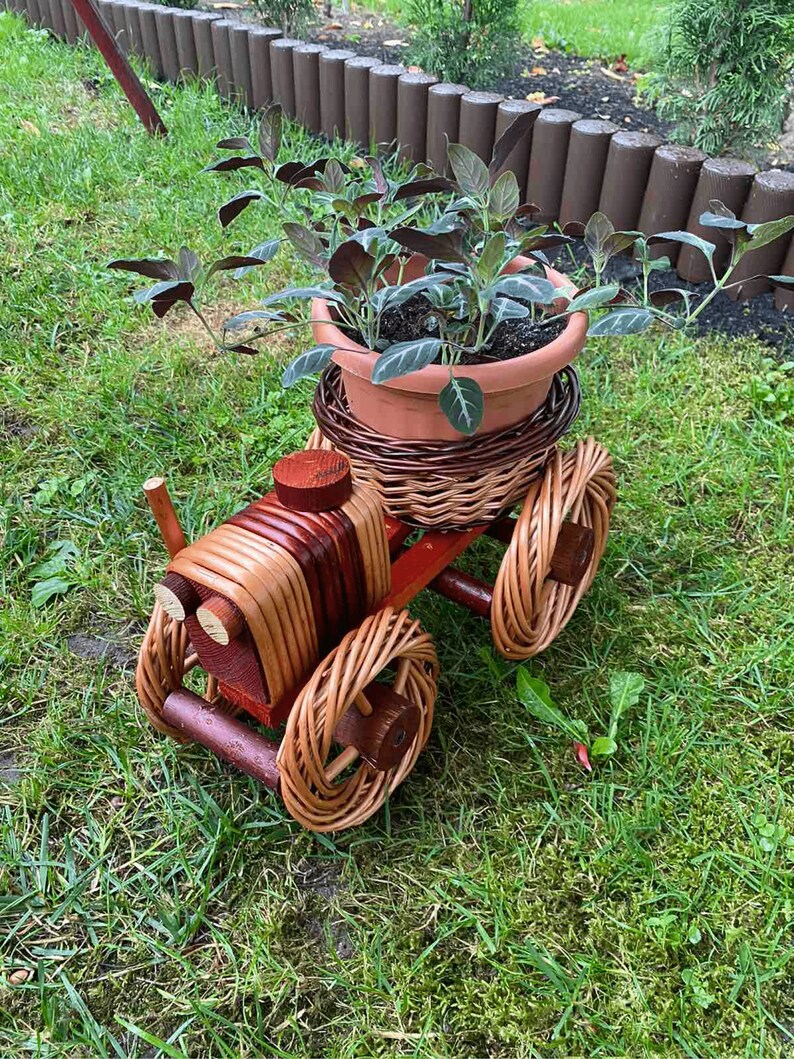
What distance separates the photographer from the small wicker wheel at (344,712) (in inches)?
42.6

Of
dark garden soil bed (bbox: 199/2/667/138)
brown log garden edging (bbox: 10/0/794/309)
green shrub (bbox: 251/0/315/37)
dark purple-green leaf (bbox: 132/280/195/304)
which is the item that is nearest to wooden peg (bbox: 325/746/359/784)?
dark purple-green leaf (bbox: 132/280/195/304)

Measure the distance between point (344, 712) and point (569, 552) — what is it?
0.52 m

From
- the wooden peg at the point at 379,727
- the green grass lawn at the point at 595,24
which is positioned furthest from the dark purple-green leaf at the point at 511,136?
the green grass lawn at the point at 595,24

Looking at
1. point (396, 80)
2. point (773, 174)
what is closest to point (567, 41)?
point (396, 80)

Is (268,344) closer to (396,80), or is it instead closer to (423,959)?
(396,80)

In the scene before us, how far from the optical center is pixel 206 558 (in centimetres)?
107

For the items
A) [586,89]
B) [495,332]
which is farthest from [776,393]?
[586,89]

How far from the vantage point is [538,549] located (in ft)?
4.30

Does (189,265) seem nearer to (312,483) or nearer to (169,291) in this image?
(169,291)

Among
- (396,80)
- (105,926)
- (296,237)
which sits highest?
(296,237)

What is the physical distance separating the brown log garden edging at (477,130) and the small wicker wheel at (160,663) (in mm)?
1900

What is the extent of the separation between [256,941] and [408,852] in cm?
28

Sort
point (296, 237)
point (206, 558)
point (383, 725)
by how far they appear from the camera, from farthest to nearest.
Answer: point (296, 237), point (383, 725), point (206, 558)

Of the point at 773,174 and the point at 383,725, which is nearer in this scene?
the point at 383,725
